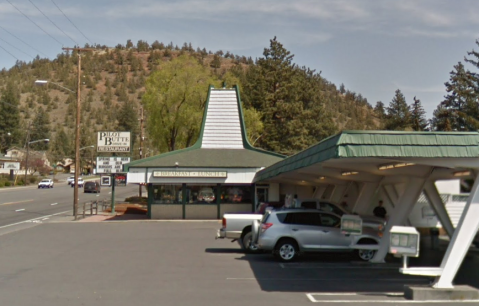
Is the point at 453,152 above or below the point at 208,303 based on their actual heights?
above

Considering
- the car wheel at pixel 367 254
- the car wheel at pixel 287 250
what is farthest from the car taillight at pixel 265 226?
the car wheel at pixel 367 254

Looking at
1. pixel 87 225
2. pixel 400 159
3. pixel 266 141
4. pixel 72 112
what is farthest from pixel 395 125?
pixel 72 112

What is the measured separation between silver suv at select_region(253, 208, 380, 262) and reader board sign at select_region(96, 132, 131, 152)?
3053cm

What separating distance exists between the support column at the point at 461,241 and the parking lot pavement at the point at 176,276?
40.1 inches

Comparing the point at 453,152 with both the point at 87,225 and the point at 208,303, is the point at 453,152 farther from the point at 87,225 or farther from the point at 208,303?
the point at 87,225

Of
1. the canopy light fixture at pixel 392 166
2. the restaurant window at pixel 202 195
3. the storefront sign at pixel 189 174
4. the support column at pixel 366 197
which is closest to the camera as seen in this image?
the canopy light fixture at pixel 392 166

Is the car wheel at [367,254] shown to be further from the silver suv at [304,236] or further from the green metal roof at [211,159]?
the green metal roof at [211,159]

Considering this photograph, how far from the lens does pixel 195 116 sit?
5341 centimetres

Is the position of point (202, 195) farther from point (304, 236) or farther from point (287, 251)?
point (304, 236)

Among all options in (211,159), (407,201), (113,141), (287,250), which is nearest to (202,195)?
(211,159)

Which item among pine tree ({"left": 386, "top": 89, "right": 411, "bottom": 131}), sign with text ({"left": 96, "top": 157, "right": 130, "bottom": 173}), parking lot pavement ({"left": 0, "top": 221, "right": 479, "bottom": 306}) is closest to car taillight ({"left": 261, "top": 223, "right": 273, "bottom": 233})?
parking lot pavement ({"left": 0, "top": 221, "right": 479, "bottom": 306})

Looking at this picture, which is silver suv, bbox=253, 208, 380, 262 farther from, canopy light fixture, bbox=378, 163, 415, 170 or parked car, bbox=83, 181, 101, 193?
parked car, bbox=83, 181, 101, 193

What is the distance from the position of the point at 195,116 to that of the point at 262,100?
18507 mm

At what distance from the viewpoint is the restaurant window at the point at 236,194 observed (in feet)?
128
